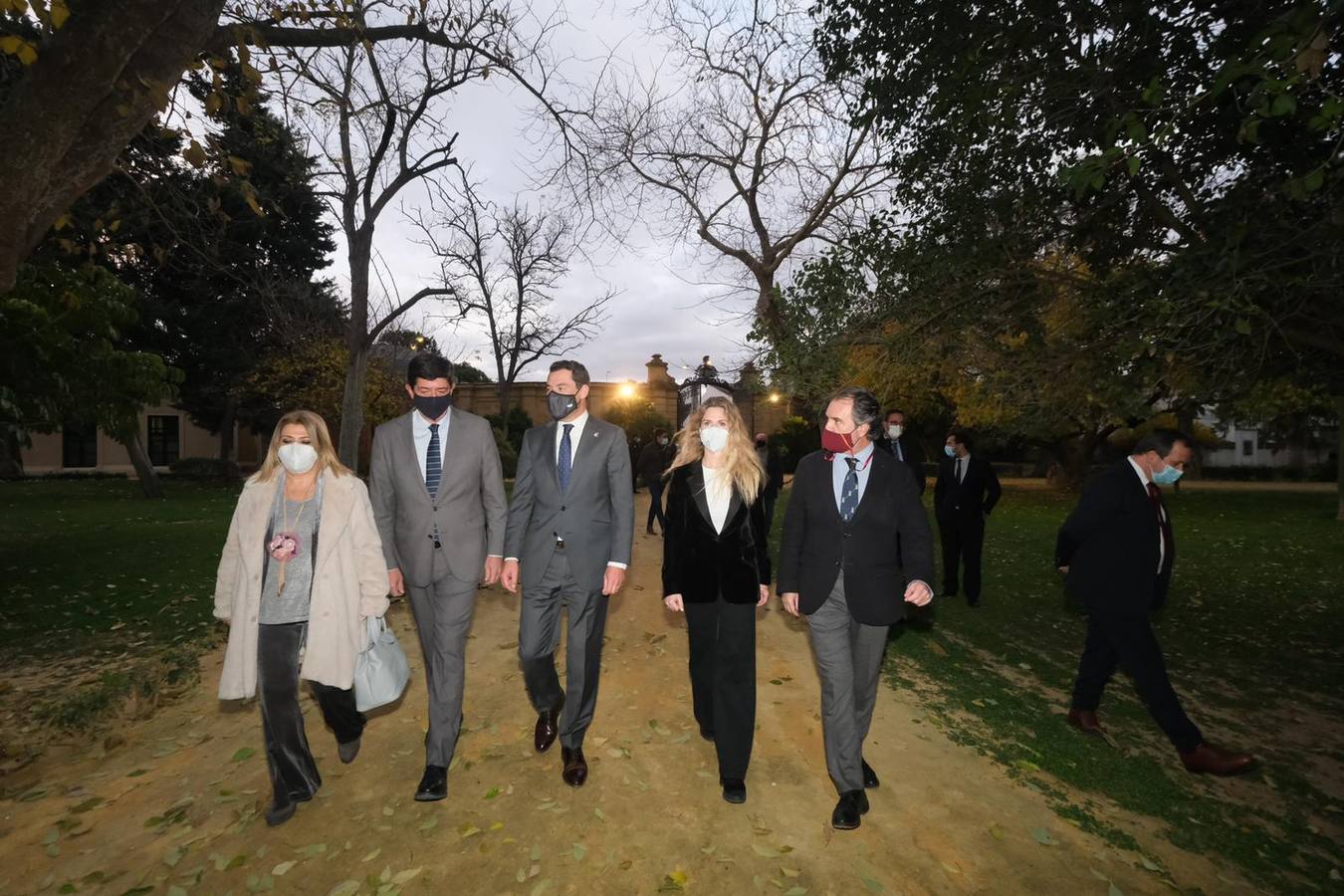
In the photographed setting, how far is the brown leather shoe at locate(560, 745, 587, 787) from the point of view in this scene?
3.98 metres

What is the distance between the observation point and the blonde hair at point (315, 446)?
3727 mm

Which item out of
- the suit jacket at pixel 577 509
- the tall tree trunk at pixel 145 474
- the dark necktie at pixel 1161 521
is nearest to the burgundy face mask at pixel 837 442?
the suit jacket at pixel 577 509

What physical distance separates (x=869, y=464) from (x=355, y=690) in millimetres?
3179

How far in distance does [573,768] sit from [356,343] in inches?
402

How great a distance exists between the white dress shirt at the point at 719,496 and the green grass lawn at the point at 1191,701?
2.22m

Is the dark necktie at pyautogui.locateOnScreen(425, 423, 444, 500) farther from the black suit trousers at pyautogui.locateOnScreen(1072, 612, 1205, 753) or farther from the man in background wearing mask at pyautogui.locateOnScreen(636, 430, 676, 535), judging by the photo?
the man in background wearing mask at pyautogui.locateOnScreen(636, 430, 676, 535)

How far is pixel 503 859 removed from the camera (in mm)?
3275

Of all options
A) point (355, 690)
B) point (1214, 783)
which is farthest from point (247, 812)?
point (1214, 783)

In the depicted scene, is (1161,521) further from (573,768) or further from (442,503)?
(442,503)

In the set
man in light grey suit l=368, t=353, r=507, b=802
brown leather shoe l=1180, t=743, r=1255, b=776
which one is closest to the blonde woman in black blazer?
man in light grey suit l=368, t=353, r=507, b=802

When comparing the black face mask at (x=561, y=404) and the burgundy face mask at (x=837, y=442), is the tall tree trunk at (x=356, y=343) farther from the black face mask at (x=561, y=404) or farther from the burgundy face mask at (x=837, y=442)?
the burgundy face mask at (x=837, y=442)

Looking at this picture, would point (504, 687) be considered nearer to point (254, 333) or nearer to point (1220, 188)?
point (1220, 188)

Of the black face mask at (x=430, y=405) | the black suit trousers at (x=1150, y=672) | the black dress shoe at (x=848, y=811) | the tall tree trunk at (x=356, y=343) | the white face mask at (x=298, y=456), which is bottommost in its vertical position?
the black dress shoe at (x=848, y=811)

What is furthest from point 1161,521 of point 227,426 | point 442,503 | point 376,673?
point 227,426
